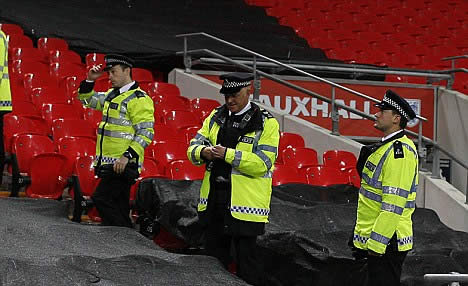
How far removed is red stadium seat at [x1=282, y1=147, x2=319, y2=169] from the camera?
28.8ft

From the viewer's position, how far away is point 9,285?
4.30m

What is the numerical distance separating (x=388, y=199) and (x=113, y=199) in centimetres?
224

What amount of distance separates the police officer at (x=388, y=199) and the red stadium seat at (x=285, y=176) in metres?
2.77

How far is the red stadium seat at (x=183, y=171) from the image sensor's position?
25.2 feet

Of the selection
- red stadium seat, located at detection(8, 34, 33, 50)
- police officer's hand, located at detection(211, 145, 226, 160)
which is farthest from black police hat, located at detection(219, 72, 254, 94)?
red stadium seat, located at detection(8, 34, 33, 50)

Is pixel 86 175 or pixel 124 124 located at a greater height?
pixel 124 124

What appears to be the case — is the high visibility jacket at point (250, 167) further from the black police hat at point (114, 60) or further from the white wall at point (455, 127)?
the white wall at point (455, 127)

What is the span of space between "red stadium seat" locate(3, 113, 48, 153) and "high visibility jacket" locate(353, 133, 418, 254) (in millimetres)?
3616

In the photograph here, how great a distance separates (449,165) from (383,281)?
6763mm

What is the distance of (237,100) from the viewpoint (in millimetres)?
5512

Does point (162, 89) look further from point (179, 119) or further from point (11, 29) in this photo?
point (11, 29)

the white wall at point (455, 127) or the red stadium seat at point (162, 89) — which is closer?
the red stadium seat at point (162, 89)

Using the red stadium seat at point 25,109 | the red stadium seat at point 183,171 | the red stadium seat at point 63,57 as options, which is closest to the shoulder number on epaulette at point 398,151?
the red stadium seat at point 183,171

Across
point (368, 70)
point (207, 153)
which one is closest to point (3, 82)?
point (207, 153)
